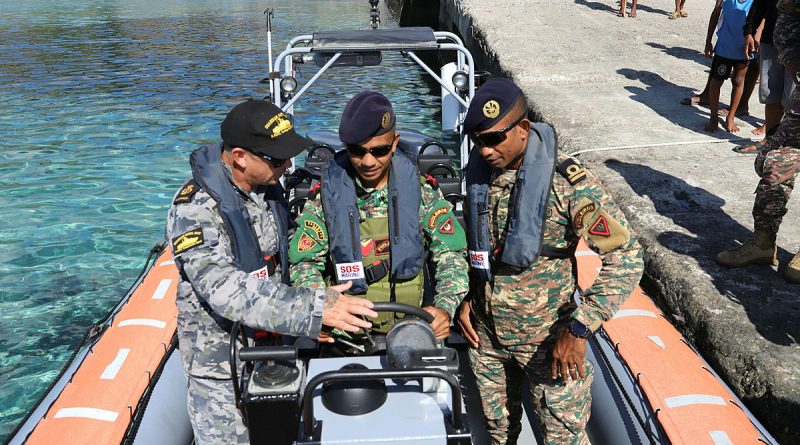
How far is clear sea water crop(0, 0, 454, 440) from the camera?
190 inches

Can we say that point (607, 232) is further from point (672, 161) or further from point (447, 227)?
point (672, 161)

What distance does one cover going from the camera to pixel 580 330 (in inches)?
74.2

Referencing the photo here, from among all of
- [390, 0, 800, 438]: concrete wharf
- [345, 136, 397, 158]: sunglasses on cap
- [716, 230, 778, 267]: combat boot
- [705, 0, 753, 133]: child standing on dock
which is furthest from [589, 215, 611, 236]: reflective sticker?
[705, 0, 753, 133]: child standing on dock

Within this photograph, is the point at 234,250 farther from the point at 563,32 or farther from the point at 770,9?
the point at 563,32

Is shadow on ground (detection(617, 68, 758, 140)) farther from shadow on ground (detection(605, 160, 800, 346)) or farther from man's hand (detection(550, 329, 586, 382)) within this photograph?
man's hand (detection(550, 329, 586, 382))

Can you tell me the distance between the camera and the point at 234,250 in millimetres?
1816

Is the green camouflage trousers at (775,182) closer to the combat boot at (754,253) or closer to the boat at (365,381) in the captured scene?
the combat boot at (754,253)

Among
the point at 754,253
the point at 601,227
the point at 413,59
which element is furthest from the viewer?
the point at 413,59

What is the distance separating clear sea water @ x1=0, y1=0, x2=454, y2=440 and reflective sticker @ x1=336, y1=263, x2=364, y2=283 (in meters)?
2.70

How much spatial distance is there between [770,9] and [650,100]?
6.95ft

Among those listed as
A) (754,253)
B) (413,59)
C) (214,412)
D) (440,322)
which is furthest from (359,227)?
(754,253)

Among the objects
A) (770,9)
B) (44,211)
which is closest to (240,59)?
(44,211)

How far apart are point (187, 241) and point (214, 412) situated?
0.62 metres

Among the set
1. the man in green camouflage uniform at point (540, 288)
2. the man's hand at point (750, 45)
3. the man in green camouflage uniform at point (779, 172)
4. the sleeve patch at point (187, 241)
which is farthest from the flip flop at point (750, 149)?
the sleeve patch at point (187, 241)
